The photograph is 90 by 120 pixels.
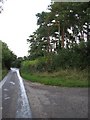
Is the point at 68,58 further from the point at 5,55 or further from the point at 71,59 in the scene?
the point at 5,55

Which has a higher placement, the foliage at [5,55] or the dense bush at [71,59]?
the foliage at [5,55]

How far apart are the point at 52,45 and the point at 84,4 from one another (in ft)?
126

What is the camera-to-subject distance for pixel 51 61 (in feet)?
154

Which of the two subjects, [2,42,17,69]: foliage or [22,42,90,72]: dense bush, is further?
[2,42,17,69]: foliage

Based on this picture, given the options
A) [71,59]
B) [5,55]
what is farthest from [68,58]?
[5,55]

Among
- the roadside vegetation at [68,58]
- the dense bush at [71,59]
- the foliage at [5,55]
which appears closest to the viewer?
the roadside vegetation at [68,58]

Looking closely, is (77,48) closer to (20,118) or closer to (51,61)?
(51,61)

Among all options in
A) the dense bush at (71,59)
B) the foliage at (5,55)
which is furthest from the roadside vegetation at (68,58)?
the foliage at (5,55)

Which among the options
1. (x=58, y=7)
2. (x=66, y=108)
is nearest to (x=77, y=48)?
(x=58, y=7)

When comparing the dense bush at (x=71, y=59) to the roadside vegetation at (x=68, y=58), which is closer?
the roadside vegetation at (x=68, y=58)

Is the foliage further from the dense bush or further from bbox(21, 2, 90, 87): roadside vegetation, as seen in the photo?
the dense bush

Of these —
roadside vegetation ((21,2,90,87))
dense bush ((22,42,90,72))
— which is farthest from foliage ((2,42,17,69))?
dense bush ((22,42,90,72))

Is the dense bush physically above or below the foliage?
below

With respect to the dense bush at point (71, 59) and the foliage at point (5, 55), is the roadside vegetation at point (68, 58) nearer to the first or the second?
the dense bush at point (71, 59)
